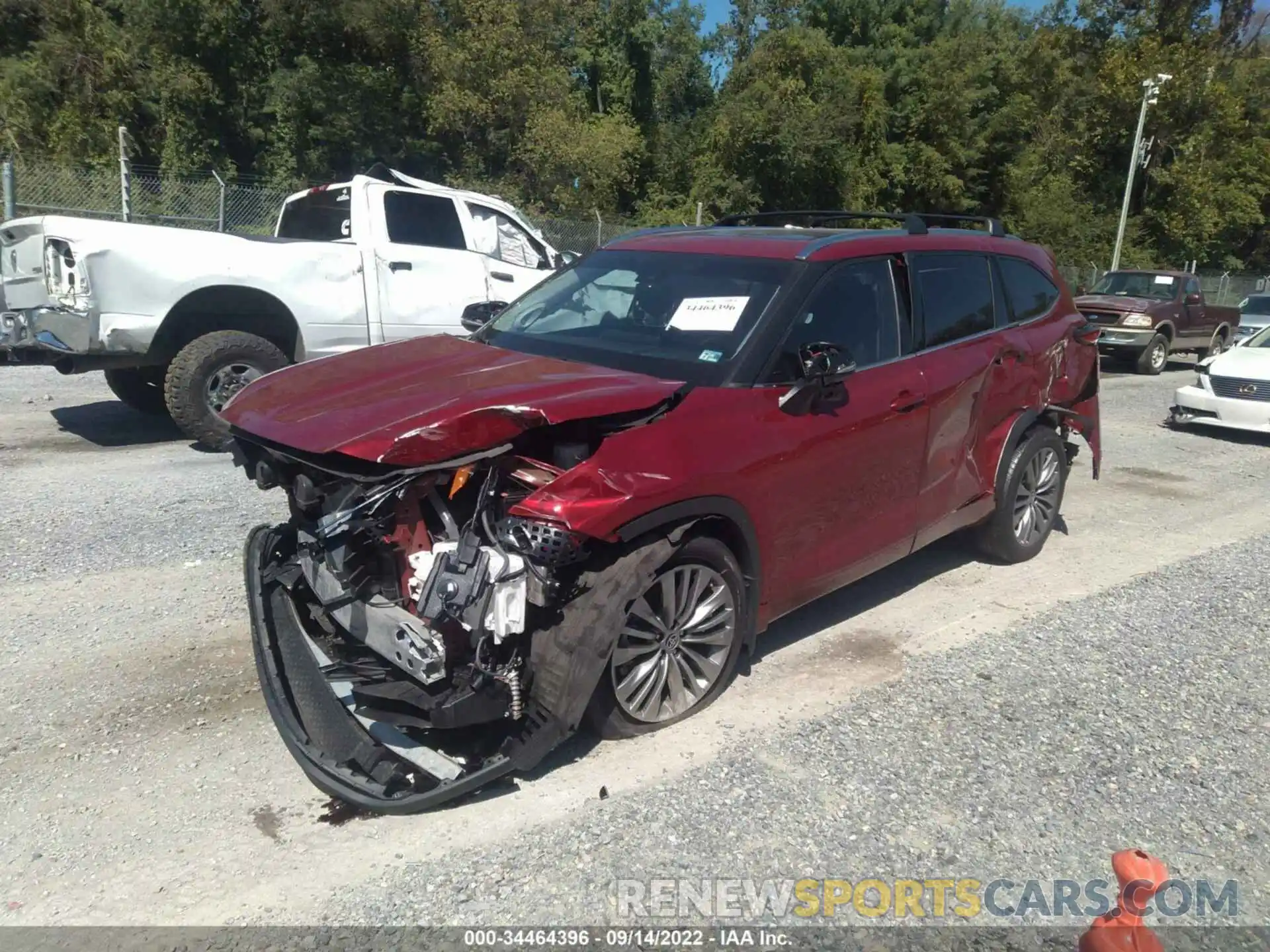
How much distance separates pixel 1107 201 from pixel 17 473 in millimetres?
44969

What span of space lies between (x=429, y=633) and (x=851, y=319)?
2.38 metres

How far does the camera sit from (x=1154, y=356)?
16266mm

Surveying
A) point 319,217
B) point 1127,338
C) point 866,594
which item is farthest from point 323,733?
point 1127,338

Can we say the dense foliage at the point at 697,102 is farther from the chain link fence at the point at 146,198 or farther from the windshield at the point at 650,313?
the windshield at the point at 650,313

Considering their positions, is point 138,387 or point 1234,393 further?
point 1234,393

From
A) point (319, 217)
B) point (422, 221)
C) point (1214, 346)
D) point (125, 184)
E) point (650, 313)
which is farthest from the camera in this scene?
point (1214, 346)

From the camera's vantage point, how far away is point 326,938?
266cm

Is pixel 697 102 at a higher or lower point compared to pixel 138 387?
higher

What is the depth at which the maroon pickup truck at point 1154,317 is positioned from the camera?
1614 cm

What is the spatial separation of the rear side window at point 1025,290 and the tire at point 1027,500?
26.8 inches

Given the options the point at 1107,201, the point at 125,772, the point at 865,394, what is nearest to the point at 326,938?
→ the point at 125,772

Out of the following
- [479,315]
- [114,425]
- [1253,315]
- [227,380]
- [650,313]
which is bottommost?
[114,425]

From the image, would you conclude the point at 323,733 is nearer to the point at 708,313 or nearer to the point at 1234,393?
the point at 708,313

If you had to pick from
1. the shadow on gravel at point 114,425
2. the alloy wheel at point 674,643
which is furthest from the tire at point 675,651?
the shadow on gravel at point 114,425
